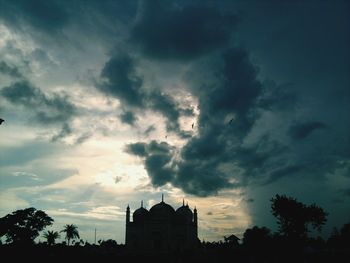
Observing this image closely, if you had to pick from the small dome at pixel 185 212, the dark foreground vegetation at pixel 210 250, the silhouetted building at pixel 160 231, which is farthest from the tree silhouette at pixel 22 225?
the small dome at pixel 185 212

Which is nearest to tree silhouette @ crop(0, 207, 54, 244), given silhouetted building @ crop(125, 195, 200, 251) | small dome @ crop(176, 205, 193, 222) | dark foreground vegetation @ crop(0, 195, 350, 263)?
dark foreground vegetation @ crop(0, 195, 350, 263)

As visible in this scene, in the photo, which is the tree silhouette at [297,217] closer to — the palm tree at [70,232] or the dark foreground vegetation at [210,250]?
the dark foreground vegetation at [210,250]

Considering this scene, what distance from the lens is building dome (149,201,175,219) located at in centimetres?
7338

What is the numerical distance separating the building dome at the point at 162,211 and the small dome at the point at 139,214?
71.2 inches

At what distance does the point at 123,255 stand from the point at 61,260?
38.6ft

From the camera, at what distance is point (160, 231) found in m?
72.7

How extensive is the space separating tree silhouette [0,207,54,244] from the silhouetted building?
62.7ft

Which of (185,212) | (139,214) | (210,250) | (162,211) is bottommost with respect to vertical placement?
(210,250)

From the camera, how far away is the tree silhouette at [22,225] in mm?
48688

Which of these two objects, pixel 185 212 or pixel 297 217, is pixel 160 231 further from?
pixel 297 217

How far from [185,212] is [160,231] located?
318 inches

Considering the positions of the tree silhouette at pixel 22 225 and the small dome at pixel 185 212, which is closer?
the tree silhouette at pixel 22 225

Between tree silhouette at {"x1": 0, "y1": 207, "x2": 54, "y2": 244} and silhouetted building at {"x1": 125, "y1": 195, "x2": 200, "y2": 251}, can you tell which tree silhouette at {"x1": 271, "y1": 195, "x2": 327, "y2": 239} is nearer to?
silhouetted building at {"x1": 125, "y1": 195, "x2": 200, "y2": 251}

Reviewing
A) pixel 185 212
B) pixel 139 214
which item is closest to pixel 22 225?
pixel 139 214
